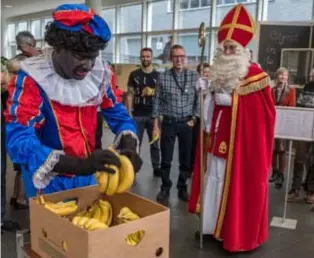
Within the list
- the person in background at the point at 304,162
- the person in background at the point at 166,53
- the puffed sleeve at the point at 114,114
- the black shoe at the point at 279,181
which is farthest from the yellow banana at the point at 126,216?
the person in background at the point at 166,53

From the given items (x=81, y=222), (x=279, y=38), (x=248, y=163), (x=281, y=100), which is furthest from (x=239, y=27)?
(x=279, y=38)

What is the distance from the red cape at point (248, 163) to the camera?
2.90 m

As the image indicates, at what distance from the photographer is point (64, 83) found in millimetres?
1409

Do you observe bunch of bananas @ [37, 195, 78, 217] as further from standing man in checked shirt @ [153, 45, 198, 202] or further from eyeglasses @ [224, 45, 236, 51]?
standing man in checked shirt @ [153, 45, 198, 202]

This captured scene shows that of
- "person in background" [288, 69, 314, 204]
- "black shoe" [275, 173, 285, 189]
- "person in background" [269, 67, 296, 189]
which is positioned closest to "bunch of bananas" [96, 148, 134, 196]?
"person in background" [288, 69, 314, 204]

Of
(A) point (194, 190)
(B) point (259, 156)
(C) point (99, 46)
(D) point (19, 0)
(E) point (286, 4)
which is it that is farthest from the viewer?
(D) point (19, 0)

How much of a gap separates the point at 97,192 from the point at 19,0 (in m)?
13.4

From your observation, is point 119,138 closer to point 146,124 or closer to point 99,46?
point 99,46

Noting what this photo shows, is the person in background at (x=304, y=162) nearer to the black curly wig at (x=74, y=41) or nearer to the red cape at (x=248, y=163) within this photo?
the red cape at (x=248, y=163)

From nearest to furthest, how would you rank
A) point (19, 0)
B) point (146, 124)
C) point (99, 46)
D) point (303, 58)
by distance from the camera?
1. point (99, 46)
2. point (146, 124)
3. point (303, 58)
4. point (19, 0)

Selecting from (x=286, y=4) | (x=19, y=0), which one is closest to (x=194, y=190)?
(x=286, y=4)

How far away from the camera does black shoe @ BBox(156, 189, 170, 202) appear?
14.1 feet

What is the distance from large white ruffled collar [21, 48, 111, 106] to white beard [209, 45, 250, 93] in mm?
1622

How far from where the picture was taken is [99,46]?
1.32 meters
